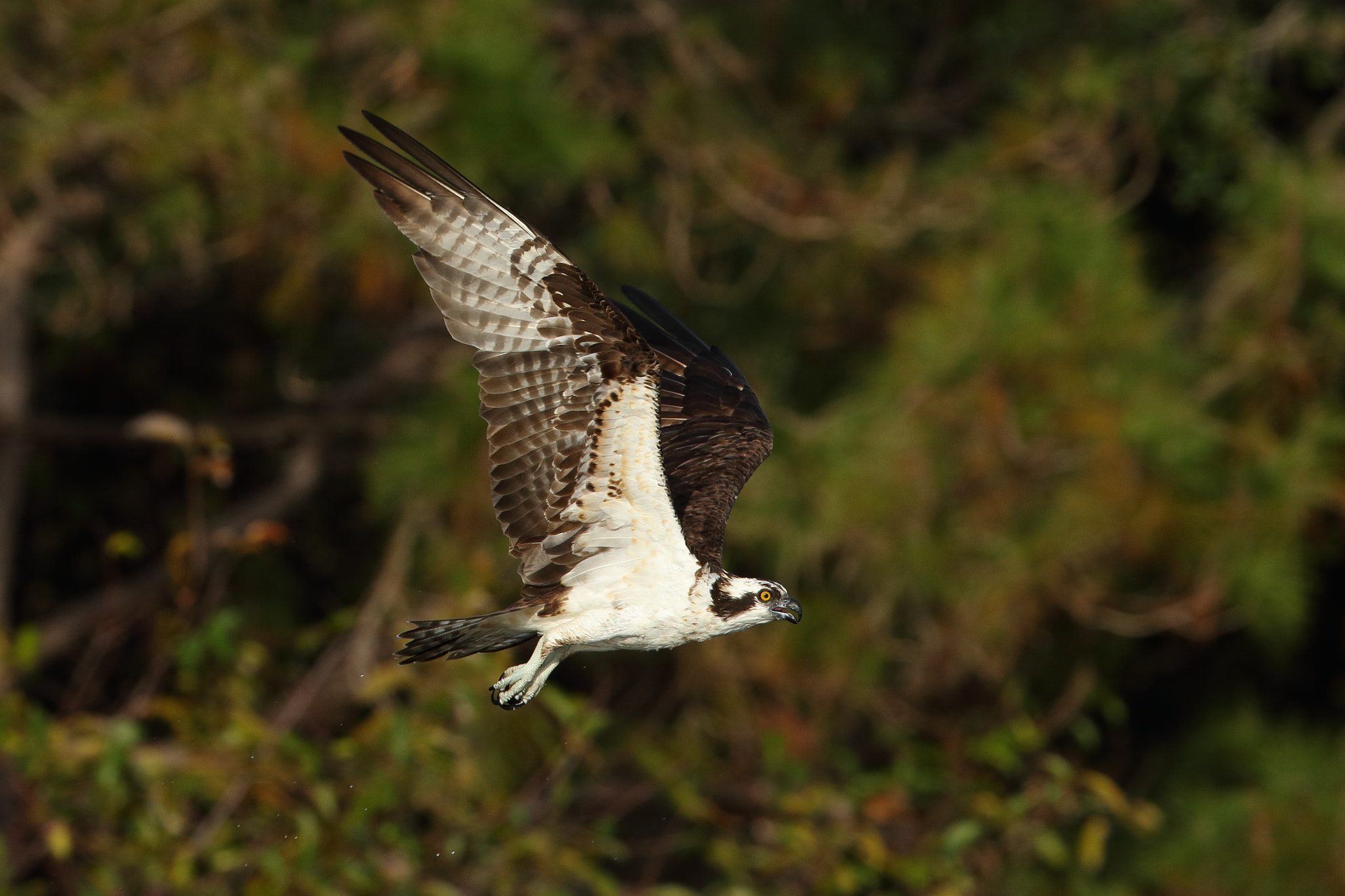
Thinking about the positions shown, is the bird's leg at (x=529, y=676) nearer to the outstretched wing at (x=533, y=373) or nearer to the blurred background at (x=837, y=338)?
the outstretched wing at (x=533, y=373)

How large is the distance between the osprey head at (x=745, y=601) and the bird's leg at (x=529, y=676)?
1.23ft

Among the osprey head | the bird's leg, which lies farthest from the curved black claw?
the osprey head

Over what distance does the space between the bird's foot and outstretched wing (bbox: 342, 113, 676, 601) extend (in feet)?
0.52

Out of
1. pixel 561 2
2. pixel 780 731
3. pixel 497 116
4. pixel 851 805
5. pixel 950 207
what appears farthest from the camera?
pixel 561 2

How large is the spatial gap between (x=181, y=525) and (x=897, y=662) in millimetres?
4609

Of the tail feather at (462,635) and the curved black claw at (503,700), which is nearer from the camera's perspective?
the tail feather at (462,635)

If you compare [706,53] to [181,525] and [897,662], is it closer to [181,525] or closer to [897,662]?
[897,662]

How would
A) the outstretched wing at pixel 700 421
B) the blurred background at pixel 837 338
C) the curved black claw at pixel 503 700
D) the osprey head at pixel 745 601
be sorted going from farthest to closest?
the blurred background at pixel 837 338, the outstretched wing at pixel 700 421, the curved black claw at pixel 503 700, the osprey head at pixel 745 601

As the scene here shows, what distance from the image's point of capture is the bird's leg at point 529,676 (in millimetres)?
3703

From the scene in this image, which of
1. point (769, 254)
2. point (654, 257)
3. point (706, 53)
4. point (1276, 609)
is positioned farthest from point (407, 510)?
point (1276, 609)

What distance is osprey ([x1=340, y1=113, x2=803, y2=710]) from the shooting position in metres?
3.57

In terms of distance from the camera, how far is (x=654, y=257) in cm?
855

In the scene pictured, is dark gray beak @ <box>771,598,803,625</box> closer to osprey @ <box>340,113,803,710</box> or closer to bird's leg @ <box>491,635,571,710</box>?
osprey @ <box>340,113,803,710</box>

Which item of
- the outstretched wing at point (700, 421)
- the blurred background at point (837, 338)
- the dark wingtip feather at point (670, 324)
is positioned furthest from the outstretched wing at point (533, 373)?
the blurred background at point (837, 338)
